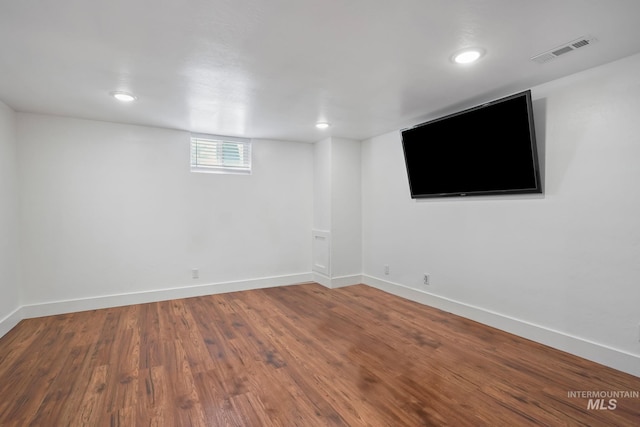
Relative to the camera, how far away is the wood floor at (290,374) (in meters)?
1.86

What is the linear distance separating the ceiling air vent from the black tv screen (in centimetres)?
38

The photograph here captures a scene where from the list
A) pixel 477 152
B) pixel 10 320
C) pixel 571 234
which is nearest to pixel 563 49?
pixel 477 152

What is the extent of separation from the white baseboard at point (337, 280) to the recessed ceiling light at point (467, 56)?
345 centimetres

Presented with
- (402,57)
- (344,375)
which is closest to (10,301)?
(344,375)

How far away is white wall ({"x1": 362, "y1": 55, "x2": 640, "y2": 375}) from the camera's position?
233 cm

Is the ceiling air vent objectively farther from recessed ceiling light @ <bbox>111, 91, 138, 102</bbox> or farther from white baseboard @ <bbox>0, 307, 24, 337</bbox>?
white baseboard @ <bbox>0, 307, 24, 337</bbox>

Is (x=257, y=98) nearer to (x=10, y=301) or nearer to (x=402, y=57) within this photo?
(x=402, y=57)

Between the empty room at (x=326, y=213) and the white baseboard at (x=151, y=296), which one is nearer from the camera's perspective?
the empty room at (x=326, y=213)

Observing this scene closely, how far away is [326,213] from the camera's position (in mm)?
4957

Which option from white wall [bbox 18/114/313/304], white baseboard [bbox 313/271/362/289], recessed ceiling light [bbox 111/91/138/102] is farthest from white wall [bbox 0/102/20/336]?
white baseboard [bbox 313/271/362/289]

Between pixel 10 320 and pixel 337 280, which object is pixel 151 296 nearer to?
pixel 10 320

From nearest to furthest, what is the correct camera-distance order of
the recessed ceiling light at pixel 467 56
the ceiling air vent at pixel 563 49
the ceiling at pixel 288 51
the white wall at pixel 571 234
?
the ceiling at pixel 288 51 → the ceiling air vent at pixel 563 49 → the recessed ceiling light at pixel 467 56 → the white wall at pixel 571 234

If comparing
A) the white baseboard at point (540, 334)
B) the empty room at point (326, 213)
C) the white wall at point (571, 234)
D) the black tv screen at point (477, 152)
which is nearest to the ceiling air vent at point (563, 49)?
the empty room at point (326, 213)

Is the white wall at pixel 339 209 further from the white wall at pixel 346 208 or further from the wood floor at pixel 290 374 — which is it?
the wood floor at pixel 290 374
